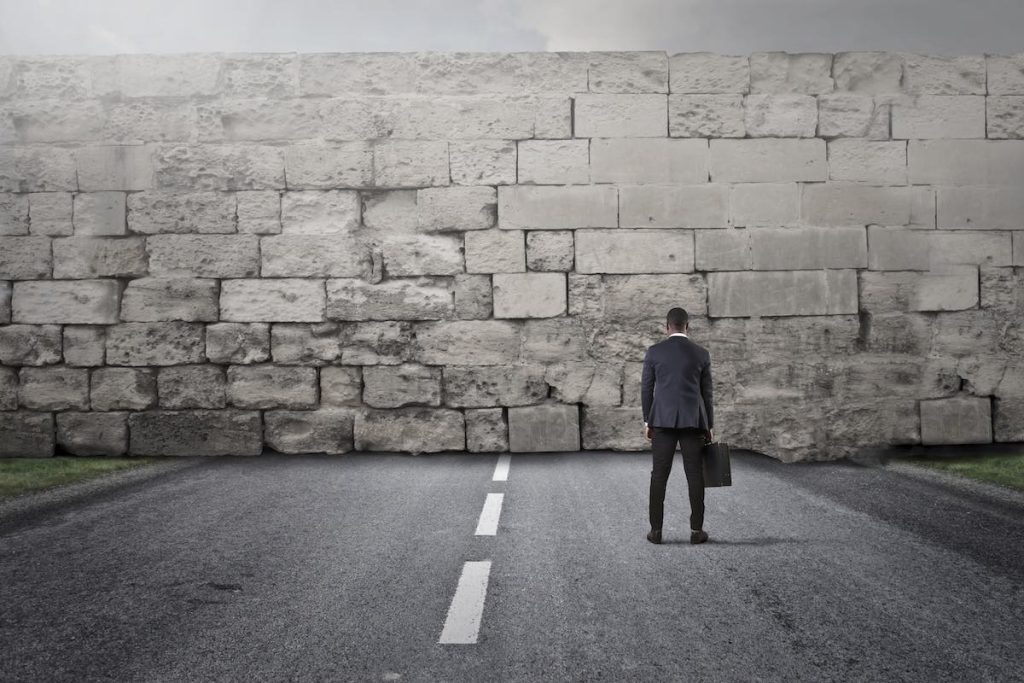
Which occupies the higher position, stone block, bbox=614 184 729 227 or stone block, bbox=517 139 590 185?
stone block, bbox=517 139 590 185

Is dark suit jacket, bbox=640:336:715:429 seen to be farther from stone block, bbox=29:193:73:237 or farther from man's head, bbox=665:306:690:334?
stone block, bbox=29:193:73:237

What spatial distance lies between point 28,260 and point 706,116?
276 inches

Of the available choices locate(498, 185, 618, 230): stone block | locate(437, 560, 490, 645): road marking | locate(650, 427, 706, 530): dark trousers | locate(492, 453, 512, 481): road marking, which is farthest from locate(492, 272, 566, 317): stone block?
locate(437, 560, 490, 645): road marking

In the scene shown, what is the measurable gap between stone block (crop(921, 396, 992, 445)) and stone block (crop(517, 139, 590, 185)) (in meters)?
4.19

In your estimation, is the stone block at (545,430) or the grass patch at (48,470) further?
the stone block at (545,430)

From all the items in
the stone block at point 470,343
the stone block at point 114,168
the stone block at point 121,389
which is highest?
the stone block at point 114,168

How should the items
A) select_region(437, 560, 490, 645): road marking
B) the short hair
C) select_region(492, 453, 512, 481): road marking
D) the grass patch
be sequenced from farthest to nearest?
select_region(492, 453, 512, 481): road marking < the grass patch < the short hair < select_region(437, 560, 490, 645): road marking

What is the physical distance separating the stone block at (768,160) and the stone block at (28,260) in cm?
680

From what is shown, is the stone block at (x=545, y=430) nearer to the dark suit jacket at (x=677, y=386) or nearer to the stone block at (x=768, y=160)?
the dark suit jacket at (x=677, y=386)

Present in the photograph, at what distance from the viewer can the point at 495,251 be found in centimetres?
678

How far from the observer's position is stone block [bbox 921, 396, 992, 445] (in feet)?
22.3

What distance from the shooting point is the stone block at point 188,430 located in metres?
6.78

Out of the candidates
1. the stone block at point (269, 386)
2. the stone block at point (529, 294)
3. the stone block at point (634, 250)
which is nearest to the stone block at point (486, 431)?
the stone block at point (529, 294)

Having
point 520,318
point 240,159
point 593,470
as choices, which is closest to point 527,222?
point 520,318
